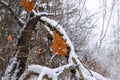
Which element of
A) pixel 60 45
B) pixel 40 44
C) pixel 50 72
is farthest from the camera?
pixel 40 44

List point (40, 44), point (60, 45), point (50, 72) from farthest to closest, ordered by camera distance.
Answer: point (40, 44) < point (60, 45) < point (50, 72)

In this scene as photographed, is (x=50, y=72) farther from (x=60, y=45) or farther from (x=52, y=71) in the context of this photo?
(x=60, y=45)

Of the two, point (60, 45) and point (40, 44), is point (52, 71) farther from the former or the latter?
point (40, 44)

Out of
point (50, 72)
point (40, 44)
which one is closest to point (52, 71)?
point (50, 72)

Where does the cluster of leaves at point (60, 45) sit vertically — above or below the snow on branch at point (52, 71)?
above

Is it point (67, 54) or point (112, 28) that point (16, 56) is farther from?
point (112, 28)

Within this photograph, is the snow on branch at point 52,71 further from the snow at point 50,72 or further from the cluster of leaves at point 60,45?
the cluster of leaves at point 60,45

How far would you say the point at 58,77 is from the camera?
2.55m

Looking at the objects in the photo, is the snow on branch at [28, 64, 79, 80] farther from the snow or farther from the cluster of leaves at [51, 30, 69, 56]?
the cluster of leaves at [51, 30, 69, 56]

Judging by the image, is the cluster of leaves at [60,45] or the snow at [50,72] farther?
the cluster of leaves at [60,45]

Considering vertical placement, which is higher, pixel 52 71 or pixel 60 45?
pixel 60 45

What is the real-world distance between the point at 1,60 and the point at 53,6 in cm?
353

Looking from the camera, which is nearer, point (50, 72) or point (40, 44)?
point (50, 72)

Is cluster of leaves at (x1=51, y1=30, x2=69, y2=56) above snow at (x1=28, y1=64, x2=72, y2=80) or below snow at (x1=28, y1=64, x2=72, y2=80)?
above
